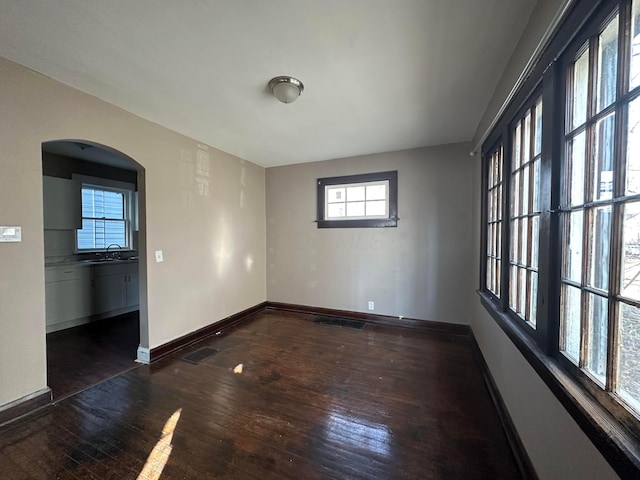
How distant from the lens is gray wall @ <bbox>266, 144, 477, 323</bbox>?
11.2 ft

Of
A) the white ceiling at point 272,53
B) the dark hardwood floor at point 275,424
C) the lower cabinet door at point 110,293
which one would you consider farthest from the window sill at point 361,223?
the lower cabinet door at point 110,293

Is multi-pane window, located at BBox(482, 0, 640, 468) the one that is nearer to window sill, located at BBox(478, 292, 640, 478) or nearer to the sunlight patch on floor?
window sill, located at BBox(478, 292, 640, 478)

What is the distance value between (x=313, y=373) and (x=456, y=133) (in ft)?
10.4

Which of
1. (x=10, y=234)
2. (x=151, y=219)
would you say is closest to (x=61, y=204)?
(x=151, y=219)

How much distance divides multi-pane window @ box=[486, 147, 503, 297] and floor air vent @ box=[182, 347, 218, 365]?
118 inches

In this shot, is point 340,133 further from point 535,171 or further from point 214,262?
point 214,262

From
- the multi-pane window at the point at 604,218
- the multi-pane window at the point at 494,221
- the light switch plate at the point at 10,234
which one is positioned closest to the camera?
the multi-pane window at the point at 604,218

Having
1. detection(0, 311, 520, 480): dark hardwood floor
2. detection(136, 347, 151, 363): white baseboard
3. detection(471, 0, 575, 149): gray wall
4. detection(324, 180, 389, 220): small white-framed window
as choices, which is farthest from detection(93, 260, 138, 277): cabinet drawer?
detection(471, 0, 575, 149): gray wall

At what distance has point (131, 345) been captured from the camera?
3.06 meters

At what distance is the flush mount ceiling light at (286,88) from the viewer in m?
1.98

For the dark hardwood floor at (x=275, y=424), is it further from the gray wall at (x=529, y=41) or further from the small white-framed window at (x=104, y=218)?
the small white-framed window at (x=104, y=218)

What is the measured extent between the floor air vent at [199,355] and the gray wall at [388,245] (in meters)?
1.74

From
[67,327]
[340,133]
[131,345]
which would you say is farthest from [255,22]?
[67,327]

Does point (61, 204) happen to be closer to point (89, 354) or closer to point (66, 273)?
point (66, 273)
